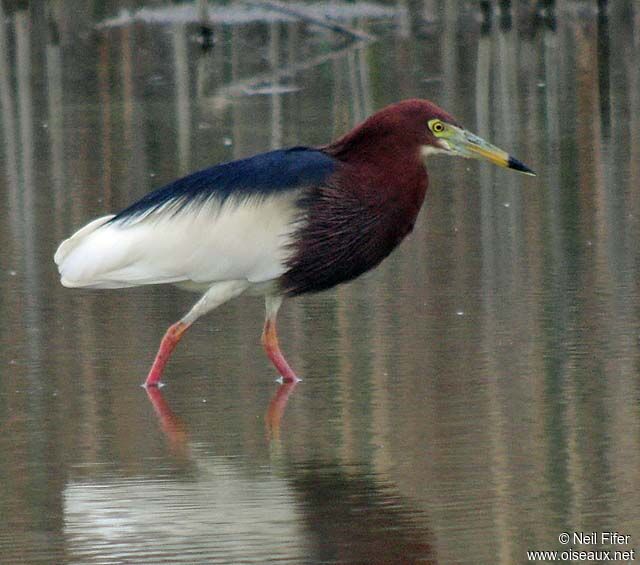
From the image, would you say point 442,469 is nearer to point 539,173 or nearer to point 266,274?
point 266,274

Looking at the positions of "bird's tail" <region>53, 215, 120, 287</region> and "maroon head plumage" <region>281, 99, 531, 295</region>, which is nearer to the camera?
"maroon head plumage" <region>281, 99, 531, 295</region>

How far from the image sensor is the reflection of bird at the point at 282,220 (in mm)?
7914

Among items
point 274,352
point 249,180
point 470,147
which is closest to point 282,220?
point 249,180

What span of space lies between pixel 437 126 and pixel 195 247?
3.69 ft

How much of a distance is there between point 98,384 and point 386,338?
1413 millimetres

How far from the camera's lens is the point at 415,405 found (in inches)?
292

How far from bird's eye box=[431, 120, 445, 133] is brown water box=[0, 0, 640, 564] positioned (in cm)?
96

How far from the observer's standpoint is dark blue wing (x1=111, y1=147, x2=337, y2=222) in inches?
313

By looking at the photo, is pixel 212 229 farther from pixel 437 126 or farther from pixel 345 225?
pixel 437 126

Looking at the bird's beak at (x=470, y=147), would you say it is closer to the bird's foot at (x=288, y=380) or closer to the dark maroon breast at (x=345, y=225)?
the dark maroon breast at (x=345, y=225)

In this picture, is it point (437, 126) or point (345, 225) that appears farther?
point (437, 126)

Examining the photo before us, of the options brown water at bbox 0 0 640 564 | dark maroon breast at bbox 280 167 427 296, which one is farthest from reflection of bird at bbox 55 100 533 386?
brown water at bbox 0 0 640 564

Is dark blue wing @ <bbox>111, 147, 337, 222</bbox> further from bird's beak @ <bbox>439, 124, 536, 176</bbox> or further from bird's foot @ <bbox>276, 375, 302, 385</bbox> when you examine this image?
bird's foot @ <bbox>276, 375, 302, 385</bbox>

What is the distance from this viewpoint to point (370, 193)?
791cm
